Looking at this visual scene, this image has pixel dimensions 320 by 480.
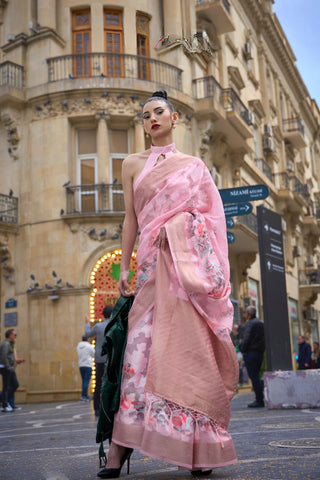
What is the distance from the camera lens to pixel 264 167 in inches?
1193

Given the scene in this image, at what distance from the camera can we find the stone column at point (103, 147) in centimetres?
1967

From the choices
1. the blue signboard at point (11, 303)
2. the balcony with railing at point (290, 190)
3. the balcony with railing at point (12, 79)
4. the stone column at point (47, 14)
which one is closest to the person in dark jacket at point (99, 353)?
the blue signboard at point (11, 303)

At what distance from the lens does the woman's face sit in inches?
166

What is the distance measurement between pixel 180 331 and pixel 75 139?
685 inches

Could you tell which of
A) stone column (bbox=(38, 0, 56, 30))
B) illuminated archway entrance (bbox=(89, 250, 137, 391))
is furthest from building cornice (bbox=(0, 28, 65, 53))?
illuminated archway entrance (bbox=(89, 250, 137, 391))

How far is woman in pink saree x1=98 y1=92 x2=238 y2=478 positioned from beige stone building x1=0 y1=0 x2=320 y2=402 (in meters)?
14.3

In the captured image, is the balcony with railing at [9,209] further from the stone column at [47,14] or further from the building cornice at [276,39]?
the building cornice at [276,39]

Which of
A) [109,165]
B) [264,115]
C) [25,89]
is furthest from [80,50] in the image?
[264,115]

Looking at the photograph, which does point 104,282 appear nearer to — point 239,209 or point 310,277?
point 239,209

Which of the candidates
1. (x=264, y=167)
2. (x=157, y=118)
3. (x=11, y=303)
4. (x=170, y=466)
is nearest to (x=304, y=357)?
(x=11, y=303)

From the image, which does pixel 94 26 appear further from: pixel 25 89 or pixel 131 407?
pixel 131 407

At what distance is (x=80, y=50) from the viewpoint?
20984 millimetres

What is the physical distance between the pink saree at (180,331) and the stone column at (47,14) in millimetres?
18148

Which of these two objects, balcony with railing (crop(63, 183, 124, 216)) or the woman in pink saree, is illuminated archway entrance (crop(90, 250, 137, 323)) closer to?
balcony with railing (crop(63, 183, 124, 216))
